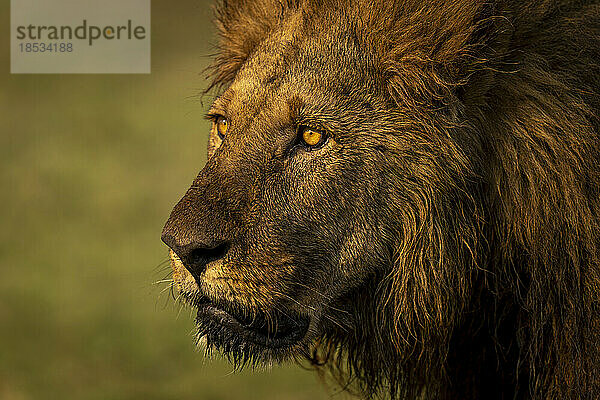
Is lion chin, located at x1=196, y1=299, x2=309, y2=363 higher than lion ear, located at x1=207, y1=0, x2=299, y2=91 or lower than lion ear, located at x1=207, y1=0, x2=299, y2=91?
lower

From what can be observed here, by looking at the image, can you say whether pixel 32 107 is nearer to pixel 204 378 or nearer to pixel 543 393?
pixel 204 378

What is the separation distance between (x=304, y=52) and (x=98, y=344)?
3.48 meters

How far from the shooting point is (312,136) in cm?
247

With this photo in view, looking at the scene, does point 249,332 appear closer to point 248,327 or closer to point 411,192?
point 248,327

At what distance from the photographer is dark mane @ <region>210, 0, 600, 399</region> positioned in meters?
2.43

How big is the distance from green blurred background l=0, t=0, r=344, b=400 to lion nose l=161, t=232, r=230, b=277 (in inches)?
47.8

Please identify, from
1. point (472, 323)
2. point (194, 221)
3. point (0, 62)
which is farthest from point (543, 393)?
point (0, 62)

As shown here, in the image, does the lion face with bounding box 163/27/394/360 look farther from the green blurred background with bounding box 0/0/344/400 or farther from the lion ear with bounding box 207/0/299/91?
the green blurred background with bounding box 0/0/344/400

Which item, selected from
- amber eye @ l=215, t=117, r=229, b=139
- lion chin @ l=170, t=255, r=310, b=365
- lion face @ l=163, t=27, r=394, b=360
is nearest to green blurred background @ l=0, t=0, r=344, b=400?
amber eye @ l=215, t=117, r=229, b=139

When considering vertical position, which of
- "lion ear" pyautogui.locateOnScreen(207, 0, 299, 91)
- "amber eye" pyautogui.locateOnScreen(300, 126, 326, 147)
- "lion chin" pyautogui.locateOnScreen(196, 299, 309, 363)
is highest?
"lion ear" pyautogui.locateOnScreen(207, 0, 299, 91)

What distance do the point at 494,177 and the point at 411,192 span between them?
0.25m

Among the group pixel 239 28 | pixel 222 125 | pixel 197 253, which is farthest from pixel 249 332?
pixel 239 28

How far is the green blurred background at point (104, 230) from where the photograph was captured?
505 centimetres

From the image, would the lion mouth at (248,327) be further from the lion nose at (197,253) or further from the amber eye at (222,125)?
the amber eye at (222,125)
